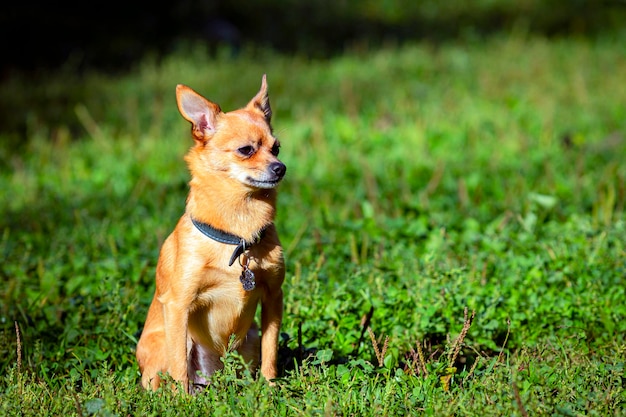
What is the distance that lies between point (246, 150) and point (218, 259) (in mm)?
519

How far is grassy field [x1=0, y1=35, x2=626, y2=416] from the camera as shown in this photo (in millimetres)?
3291

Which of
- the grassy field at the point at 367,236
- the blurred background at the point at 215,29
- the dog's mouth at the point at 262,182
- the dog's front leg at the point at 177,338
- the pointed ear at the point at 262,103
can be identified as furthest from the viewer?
the blurred background at the point at 215,29

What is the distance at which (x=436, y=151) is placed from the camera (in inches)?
312

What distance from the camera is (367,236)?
17.5 feet

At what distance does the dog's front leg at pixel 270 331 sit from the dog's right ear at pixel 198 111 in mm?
788

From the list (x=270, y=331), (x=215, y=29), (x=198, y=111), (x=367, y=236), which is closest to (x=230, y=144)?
(x=198, y=111)

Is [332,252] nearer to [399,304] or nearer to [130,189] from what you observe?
[399,304]

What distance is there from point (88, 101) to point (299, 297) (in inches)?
241

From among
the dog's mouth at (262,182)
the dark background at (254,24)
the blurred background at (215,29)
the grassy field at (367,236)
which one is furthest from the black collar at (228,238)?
the dark background at (254,24)

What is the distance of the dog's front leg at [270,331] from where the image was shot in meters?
3.53

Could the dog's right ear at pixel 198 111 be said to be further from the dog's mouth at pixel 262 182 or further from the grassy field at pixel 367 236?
the grassy field at pixel 367 236

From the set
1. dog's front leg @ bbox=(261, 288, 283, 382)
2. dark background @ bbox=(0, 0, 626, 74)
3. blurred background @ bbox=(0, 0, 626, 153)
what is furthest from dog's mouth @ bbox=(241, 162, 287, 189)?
dark background @ bbox=(0, 0, 626, 74)

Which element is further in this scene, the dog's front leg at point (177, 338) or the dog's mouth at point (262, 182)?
the dog's mouth at point (262, 182)

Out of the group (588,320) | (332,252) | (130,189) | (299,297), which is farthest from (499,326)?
(130,189)
